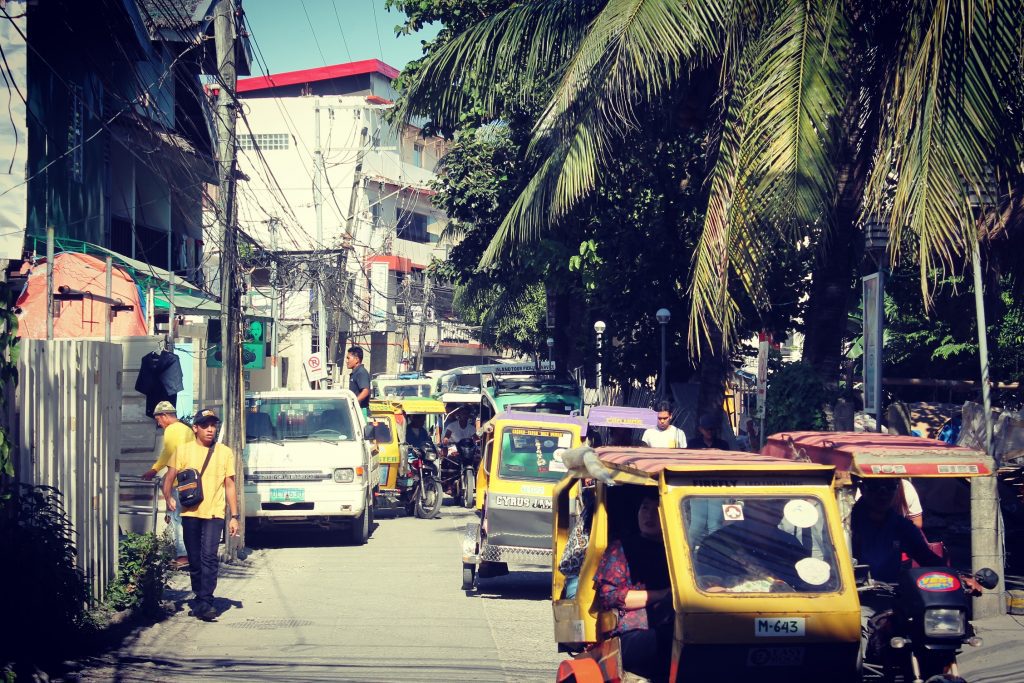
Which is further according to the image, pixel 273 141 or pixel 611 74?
pixel 273 141

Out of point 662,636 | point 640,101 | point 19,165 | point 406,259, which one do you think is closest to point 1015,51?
point 640,101

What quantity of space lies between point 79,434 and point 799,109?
6.72 m

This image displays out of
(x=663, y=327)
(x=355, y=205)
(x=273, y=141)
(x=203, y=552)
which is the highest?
(x=273, y=141)

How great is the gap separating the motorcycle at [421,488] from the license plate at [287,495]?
181 inches

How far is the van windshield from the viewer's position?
15.2m

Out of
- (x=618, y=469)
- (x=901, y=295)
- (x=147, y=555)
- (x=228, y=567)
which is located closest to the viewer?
(x=618, y=469)

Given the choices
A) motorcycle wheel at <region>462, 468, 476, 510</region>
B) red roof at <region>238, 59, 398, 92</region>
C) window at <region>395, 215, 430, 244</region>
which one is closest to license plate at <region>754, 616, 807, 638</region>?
motorcycle wheel at <region>462, 468, 476, 510</region>

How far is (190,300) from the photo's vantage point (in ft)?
61.5

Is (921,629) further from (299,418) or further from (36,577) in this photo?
(299,418)

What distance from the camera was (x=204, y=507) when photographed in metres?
9.94

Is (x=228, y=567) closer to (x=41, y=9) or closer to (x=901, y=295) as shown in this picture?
(x=41, y=9)

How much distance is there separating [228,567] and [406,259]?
126 ft

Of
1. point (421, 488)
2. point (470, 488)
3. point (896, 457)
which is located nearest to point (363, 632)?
point (896, 457)

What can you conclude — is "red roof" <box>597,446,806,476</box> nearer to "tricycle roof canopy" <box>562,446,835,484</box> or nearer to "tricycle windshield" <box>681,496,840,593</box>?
"tricycle roof canopy" <box>562,446,835,484</box>
